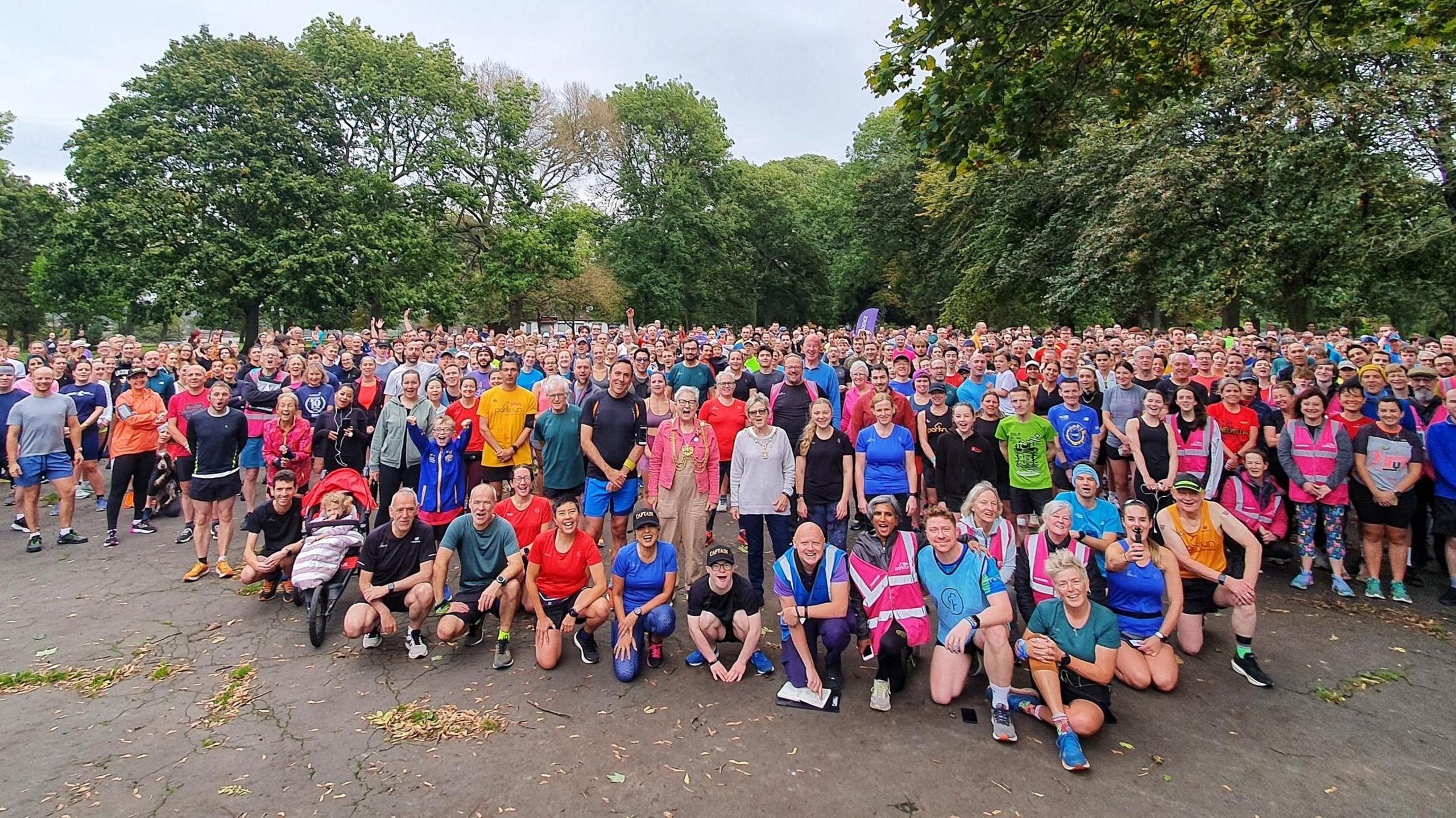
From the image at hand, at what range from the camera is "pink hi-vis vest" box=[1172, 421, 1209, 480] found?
256 inches

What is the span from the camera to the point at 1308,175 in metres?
15.7

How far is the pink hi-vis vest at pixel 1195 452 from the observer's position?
21.4ft

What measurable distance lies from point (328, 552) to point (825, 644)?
4.10 m

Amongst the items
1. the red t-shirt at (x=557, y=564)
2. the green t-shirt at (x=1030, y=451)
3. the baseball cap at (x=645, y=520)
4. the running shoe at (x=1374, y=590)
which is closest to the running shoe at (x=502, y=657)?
the red t-shirt at (x=557, y=564)

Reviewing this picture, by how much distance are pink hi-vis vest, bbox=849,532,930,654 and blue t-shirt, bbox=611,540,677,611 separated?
1.38 meters

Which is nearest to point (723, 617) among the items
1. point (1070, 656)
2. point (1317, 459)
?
point (1070, 656)

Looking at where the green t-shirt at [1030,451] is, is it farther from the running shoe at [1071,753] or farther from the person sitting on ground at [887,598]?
the running shoe at [1071,753]

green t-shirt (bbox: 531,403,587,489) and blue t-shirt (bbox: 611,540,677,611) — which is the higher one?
green t-shirt (bbox: 531,403,587,489)

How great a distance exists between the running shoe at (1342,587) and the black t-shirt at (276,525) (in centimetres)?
926

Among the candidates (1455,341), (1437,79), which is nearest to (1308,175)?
(1437,79)

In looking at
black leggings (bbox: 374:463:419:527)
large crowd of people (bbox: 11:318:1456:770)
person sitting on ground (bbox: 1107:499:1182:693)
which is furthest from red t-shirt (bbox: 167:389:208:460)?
person sitting on ground (bbox: 1107:499:1182:693)

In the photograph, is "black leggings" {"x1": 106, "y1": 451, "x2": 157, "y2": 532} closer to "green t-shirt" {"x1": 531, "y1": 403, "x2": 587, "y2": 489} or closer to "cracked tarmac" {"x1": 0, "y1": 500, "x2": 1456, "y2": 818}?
"cracked tarmac" {"x1": 0, "y1": 500, "x2": 1456, "y2": 818}

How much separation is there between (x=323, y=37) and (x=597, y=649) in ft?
102

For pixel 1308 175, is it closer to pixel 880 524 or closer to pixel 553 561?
pixel 880 524
